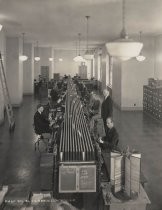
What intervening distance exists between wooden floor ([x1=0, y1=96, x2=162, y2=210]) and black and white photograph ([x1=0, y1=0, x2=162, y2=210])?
2 cm

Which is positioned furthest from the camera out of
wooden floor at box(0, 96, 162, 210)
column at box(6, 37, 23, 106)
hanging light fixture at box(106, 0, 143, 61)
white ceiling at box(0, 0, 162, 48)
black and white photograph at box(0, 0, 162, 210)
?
column at box(6, 37, 23, 106)

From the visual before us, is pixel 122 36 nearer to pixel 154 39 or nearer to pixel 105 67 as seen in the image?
pixel 154 39

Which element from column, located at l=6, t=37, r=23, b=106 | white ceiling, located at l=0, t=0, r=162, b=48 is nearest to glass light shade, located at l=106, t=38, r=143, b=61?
white ceiling, located at l=0, t=0, r=162, b=48

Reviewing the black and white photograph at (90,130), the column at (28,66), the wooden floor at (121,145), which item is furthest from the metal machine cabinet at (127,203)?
the column at (28,66)

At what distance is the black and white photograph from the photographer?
11.3 ft

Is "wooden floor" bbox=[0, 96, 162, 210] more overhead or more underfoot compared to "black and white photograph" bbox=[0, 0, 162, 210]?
more underfoot

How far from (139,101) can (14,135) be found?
801 centimetres

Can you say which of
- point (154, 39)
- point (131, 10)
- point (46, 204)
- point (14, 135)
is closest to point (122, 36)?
point (46, 204)

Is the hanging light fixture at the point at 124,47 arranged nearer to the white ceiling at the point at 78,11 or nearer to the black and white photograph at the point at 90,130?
the black and white photograph at the point at 90,130

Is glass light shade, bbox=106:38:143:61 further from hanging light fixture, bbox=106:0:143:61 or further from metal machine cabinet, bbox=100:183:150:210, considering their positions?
metal machine cabinet, bbox=100:183:150:210

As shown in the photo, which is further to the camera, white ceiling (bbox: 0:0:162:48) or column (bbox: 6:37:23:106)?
column (bbox: 6:37:23:106)

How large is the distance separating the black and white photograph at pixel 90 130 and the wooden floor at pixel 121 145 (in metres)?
0.02

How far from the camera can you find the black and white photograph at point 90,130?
3.45 m

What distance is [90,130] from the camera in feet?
18.7
